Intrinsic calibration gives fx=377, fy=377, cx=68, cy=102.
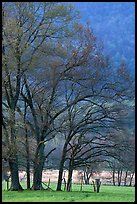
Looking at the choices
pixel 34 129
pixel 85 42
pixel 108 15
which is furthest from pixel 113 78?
pixel 108 15

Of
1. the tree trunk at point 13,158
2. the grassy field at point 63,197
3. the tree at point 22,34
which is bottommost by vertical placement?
the grassy field at point 63,197

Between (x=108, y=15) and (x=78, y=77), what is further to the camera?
(x=108, y=15)

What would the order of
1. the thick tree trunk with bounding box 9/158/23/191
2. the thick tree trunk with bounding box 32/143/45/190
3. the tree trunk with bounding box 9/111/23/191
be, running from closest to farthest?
the tree trunk with bounding box 9/111/23/191
the thick tree trunk with bounding box 9/158/23/191
the thick tree trunk with bounding box 32/143/45/190

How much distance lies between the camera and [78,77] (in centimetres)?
2480

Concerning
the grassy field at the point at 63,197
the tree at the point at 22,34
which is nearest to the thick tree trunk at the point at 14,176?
the tree at the point at 22,34

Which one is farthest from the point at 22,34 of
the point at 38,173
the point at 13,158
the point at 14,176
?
the point at 38,173

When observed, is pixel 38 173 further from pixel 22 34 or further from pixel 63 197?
pixel 22 34

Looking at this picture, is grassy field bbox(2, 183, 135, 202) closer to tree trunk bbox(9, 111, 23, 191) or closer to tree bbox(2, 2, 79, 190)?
tree trunk bbox(9, 111, 23, 191)

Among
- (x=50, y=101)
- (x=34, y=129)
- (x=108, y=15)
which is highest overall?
(x=108, y=15)

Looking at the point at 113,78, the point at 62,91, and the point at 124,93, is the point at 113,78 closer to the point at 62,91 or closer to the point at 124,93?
the point at 124,93

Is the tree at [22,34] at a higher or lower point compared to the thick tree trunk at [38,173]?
higher

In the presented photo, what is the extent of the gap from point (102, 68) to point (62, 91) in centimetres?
348

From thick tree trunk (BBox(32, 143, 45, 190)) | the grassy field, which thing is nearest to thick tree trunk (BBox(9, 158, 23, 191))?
thick tree trunk (BBox(32, 143, 45, 190))

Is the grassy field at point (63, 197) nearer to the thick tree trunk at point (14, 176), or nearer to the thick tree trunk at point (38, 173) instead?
the thick tree trunk at point (14, 176)
